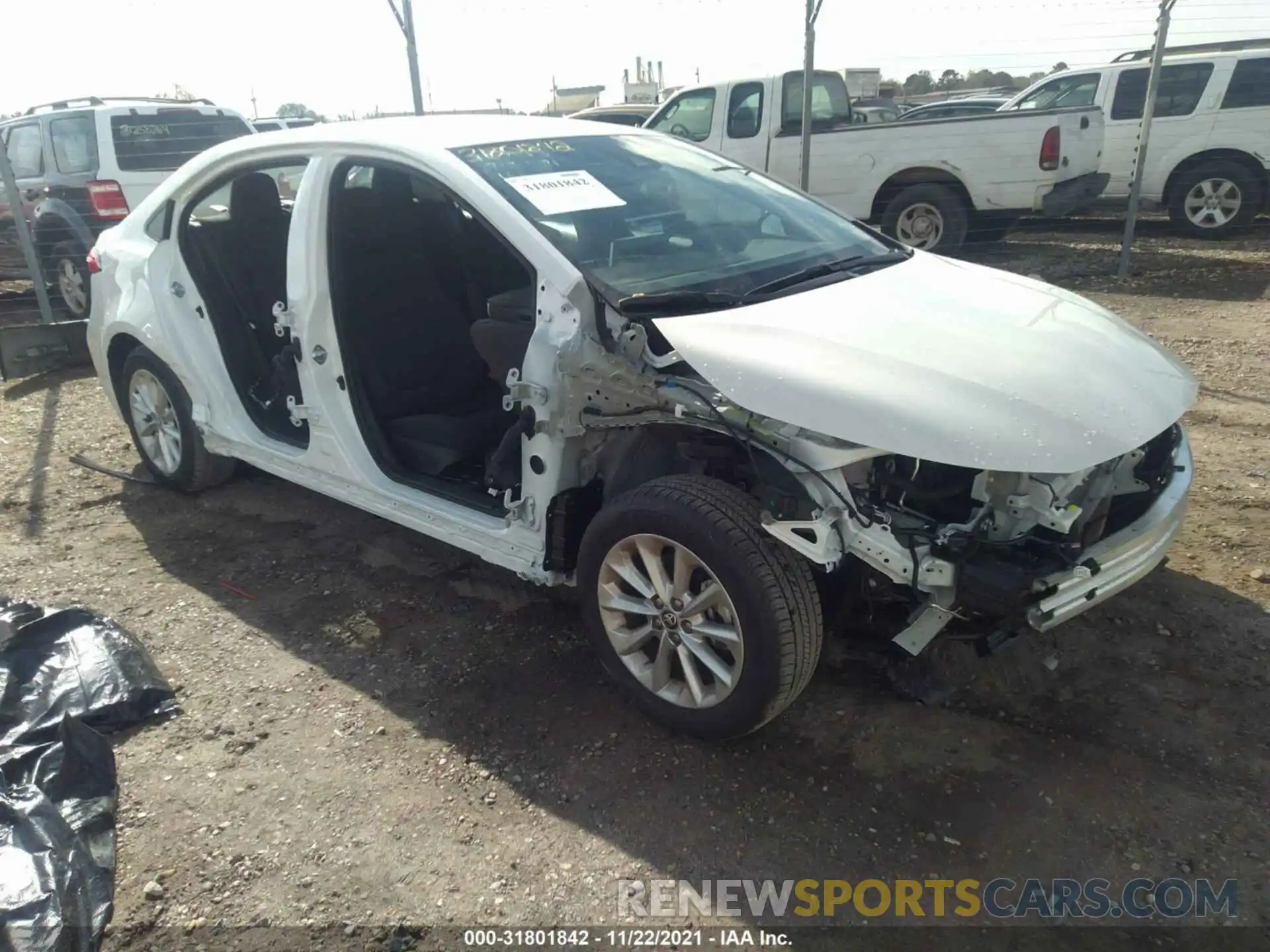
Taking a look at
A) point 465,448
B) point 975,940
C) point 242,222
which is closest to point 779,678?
point 975,940

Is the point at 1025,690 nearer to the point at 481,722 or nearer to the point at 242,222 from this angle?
the point at 481,722

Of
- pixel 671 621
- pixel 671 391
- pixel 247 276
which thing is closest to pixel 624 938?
pixel 671 621

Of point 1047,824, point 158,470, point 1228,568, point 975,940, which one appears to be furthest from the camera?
point 158,470

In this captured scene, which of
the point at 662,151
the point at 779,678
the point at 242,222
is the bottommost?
the point at 779,678

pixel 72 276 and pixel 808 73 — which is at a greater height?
pixel 808 73

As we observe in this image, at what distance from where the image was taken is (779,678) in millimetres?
2520

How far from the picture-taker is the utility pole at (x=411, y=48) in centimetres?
739

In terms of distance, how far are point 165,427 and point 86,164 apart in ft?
16.0

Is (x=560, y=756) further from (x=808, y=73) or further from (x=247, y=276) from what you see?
(x=808, y=73)

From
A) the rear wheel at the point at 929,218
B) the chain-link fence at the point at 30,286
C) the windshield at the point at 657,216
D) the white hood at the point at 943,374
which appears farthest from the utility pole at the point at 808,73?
the chain-link fence at the point at 30,286

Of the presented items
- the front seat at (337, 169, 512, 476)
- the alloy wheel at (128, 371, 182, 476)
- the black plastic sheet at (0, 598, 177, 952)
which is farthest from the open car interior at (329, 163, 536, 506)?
the alloy wheel at (128, 371, 182, 476)

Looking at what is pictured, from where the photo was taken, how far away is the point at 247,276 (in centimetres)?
432

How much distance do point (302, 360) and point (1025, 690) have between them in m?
2.95

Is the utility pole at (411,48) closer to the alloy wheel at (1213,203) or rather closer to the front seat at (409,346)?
the front seat at (409,346)
